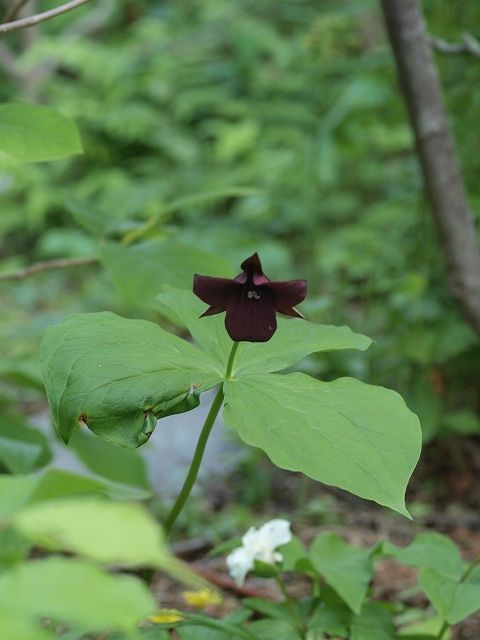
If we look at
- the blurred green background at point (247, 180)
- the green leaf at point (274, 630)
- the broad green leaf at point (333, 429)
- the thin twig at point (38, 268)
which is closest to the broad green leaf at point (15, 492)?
the broad green leaf at point (333, 429)

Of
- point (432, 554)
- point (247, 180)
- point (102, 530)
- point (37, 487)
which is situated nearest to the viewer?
point (102, 530)

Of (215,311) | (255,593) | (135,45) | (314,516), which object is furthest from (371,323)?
(135,45)

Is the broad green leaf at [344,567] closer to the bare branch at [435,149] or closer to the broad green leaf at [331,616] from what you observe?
the broad green leaf at [331,616]

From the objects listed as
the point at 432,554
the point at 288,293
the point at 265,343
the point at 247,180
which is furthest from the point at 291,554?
the point at 247,180

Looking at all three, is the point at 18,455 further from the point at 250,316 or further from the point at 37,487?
the point at 37,487

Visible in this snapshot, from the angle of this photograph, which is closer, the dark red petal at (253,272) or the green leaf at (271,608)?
the dark red petal at (253,272)

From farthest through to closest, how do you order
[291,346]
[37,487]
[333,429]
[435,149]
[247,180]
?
[247,180] < [435,149] < [291,346] < [333,429] < [37,487]

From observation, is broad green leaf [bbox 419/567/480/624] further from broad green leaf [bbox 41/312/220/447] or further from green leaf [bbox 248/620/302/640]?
broad green leaf [bbox 41/312/220/447]
